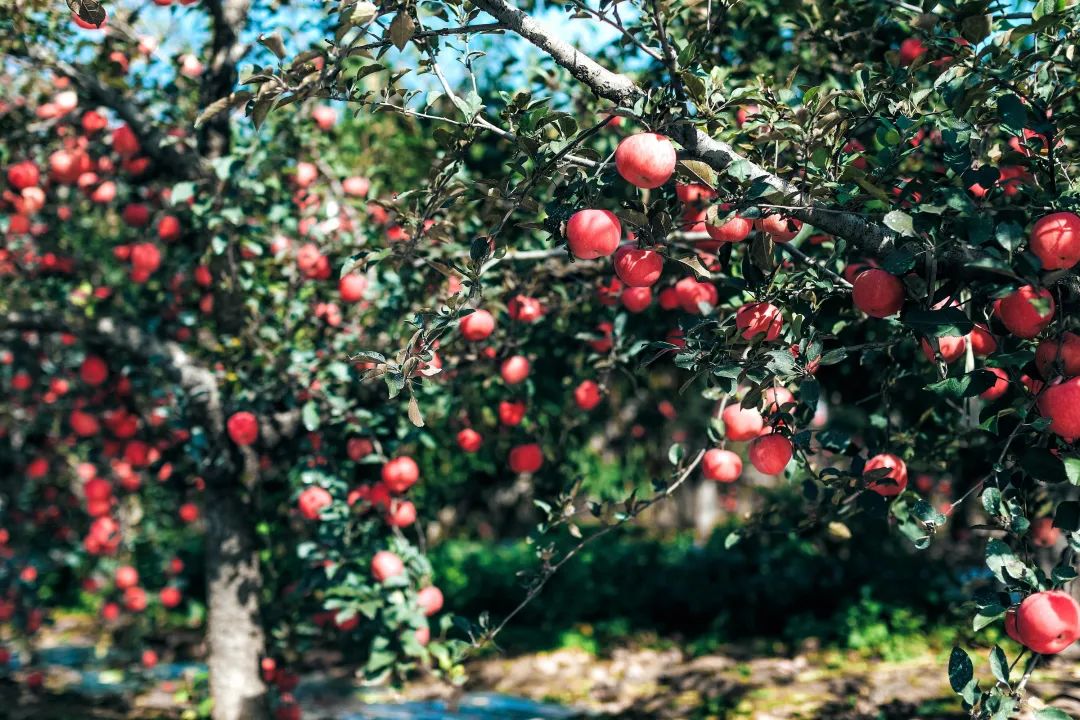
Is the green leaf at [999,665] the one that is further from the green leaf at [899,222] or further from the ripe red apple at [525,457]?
the ripe red apple at [525,457]

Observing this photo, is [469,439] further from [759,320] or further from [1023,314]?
[1023,314]

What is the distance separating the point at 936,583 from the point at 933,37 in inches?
235

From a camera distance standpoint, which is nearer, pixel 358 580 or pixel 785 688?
pixel 358 580

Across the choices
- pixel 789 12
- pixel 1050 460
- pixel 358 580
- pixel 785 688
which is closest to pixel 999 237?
pixel 1050 460

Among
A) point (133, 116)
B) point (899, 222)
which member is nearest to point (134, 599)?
point (133, 116)

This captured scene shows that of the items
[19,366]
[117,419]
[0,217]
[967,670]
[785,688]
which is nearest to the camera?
[967,670]

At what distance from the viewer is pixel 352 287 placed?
401 centimetres

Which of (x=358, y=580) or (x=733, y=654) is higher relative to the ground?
(x=358, y=580)

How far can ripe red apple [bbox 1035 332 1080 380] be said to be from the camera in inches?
88.0

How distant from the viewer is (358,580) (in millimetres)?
3965

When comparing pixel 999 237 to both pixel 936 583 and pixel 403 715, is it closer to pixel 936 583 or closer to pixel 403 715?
pixel 403 715

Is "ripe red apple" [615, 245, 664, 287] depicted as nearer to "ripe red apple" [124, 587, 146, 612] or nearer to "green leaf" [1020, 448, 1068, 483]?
"green leaf" [1020, 448, 1068, 483]

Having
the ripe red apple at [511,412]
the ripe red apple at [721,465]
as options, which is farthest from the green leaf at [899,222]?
the ripe red apple at [511,412]

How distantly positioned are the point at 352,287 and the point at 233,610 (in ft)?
6.34
